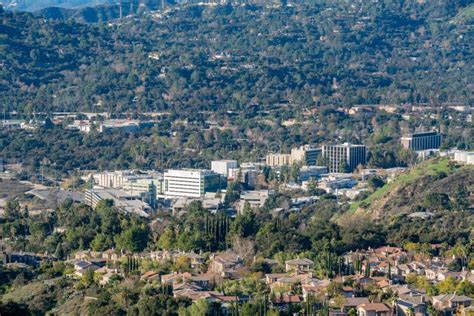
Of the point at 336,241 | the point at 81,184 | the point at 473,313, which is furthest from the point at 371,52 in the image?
the point at 473,313

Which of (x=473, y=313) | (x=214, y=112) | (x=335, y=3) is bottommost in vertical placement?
(x=473, y=313)

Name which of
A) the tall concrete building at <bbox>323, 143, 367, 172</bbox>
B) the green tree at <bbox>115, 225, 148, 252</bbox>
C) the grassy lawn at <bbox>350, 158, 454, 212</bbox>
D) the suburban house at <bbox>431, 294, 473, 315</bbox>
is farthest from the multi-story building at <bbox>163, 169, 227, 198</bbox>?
the suburban house at <bbox>431, 294, 473, 315</bbox>

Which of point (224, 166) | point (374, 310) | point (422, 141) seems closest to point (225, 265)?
point (374, 310)

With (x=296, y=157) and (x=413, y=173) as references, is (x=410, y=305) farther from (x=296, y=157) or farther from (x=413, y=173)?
(x=296, y=157)

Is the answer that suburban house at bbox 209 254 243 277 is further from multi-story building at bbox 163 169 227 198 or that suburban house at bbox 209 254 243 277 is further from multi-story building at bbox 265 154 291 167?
multi-story building at bbox 265 154 291 167

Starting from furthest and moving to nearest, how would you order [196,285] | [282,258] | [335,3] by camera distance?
[335,3], [282,258], [196,285]

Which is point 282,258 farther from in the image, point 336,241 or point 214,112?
point 214,112
